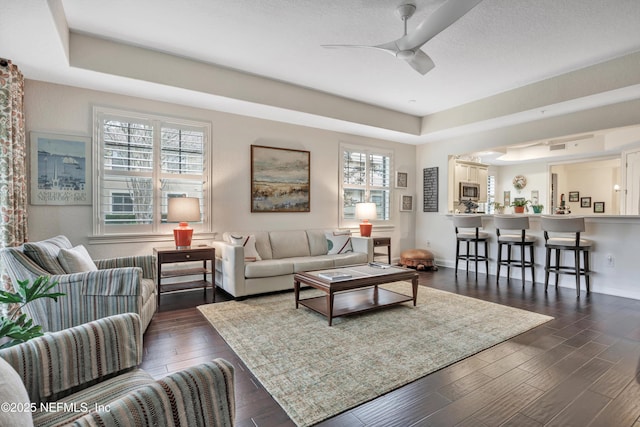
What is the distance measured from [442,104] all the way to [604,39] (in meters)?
2.34

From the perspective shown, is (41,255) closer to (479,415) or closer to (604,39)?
(479,415)

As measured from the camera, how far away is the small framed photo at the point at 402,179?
22.5 ft

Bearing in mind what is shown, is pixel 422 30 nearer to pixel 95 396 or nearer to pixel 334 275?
pixel 334 275

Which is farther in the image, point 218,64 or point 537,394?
point 218,64

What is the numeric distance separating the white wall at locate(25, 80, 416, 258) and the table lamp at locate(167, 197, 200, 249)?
0.49m

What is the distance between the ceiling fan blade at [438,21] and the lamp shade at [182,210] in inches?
116

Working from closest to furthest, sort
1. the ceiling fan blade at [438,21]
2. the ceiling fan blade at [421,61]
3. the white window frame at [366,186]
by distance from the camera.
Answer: the ceiling fan blade at [438,21]
the ceiling fan blade at [421,61]
the white window frame at [366,186]

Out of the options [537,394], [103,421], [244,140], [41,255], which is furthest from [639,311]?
[41,255]

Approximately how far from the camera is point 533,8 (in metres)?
2.83

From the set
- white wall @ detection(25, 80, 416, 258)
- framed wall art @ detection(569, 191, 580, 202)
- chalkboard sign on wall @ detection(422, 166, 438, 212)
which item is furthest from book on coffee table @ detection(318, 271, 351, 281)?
framed wall art @ detection(569, 191, 580, 202)

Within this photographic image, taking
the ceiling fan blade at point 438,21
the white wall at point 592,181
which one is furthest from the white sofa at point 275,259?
the white wall at point 592,181

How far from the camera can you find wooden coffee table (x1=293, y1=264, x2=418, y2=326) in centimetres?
318

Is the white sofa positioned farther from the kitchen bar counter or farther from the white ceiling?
the kitchen bar counter

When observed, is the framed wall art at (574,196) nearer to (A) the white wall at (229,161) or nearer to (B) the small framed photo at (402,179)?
(A) the white wall at (229,161)
